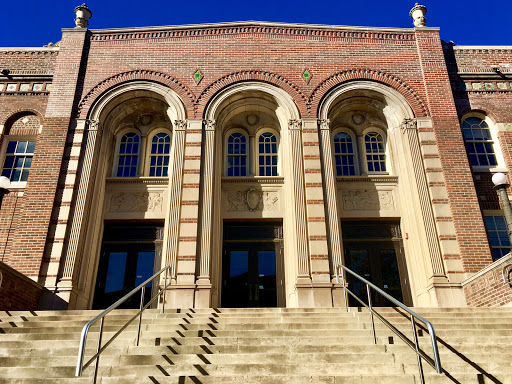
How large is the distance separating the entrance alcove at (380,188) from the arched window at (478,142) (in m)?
2.32

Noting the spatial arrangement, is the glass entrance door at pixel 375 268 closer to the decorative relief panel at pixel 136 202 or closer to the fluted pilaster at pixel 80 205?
the decorative relief panel at pixel 136 202

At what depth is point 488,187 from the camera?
13953 mm

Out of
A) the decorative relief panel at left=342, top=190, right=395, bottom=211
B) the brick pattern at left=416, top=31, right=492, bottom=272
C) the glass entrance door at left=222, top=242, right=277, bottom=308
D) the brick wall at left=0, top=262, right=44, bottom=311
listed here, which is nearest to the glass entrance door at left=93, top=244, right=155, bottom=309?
the brick wall at left=0, top=262, right=44, bottom=311

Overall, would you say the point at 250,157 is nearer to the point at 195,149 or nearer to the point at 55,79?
the point at 195,149

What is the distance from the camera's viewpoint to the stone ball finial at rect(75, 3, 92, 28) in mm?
15805

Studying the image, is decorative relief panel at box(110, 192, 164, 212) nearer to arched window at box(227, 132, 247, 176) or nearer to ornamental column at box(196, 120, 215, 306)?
ornamental column at box(196, 120, 215, 306)

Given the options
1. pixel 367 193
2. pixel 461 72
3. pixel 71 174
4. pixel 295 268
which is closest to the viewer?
pixel 295 268

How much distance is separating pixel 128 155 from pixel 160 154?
1.14m

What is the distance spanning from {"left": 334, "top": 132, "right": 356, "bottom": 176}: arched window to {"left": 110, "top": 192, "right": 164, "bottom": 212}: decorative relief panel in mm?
6138

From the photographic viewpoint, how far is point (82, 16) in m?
15.9

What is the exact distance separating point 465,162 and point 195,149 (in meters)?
8.60

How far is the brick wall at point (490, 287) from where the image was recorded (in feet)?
32.1

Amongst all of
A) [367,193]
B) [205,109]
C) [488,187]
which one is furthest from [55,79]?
[488,187]

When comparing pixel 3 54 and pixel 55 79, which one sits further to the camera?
pixel 3 54
